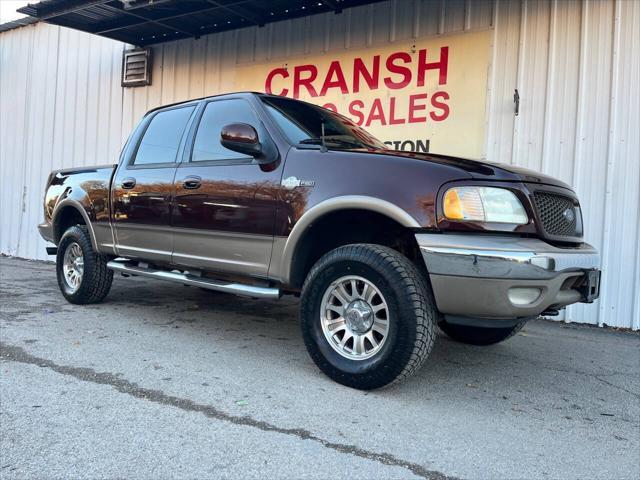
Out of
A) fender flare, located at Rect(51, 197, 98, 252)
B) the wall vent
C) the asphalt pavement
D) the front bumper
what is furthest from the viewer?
the wall vent

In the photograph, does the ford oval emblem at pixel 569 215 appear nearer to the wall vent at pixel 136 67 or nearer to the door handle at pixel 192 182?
the door handle at pixel 192 182

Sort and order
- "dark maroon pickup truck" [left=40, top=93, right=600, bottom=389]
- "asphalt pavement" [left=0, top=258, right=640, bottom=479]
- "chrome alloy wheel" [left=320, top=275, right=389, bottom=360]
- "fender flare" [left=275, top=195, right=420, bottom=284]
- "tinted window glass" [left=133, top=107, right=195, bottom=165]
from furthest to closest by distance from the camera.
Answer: "tinted window glass" [left=133, top=107, right=195, bottom=165] < "chrome alloy wheel" [left=320, top=275, right=389, bottom=360] < "fender flare" [left=275, top=195, right=420, bottom=284] < "dark maroon pickup truck" [left=40, top=93, right=600, bottom=389] < "asphalt pavement" [left=0, top=258, right=640, bottom=479]

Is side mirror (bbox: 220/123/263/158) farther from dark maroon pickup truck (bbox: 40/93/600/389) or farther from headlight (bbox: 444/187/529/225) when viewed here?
headlight (bbox: 444/187/529/225)

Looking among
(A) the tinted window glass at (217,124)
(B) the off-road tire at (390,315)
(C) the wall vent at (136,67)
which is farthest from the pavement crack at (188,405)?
(C) the wall vent at (136,67)

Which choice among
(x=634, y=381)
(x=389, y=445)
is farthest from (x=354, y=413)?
(x=634, y=381)

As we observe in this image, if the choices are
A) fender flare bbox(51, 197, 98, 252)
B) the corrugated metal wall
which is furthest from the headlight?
fender flare bbox(51, 197, 98, 252)

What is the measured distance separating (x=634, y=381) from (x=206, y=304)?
14.1ft

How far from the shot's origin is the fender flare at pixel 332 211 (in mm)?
3059

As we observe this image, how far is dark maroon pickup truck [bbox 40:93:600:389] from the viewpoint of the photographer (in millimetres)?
2904

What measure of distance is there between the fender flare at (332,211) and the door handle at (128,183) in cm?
204

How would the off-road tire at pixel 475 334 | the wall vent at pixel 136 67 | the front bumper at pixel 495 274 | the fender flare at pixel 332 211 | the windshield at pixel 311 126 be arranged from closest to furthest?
1. the front bumper at pixel 495 274
2. the fender flare at pixel 332 211
3. the windshield at pixel 311 126
4. the off-road tire at pixel 475 334
5. the wall vent at pixel 136 67

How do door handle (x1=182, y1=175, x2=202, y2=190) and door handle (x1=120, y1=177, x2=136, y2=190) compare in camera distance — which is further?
door handle (x1=120, y1=177, x2=136, y2=190)

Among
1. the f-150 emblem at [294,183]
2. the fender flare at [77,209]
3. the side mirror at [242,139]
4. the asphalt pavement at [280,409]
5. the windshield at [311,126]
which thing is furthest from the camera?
the fender flare at [77,209]

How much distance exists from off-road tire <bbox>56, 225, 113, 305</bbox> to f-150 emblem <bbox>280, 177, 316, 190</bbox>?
2.85 meters
